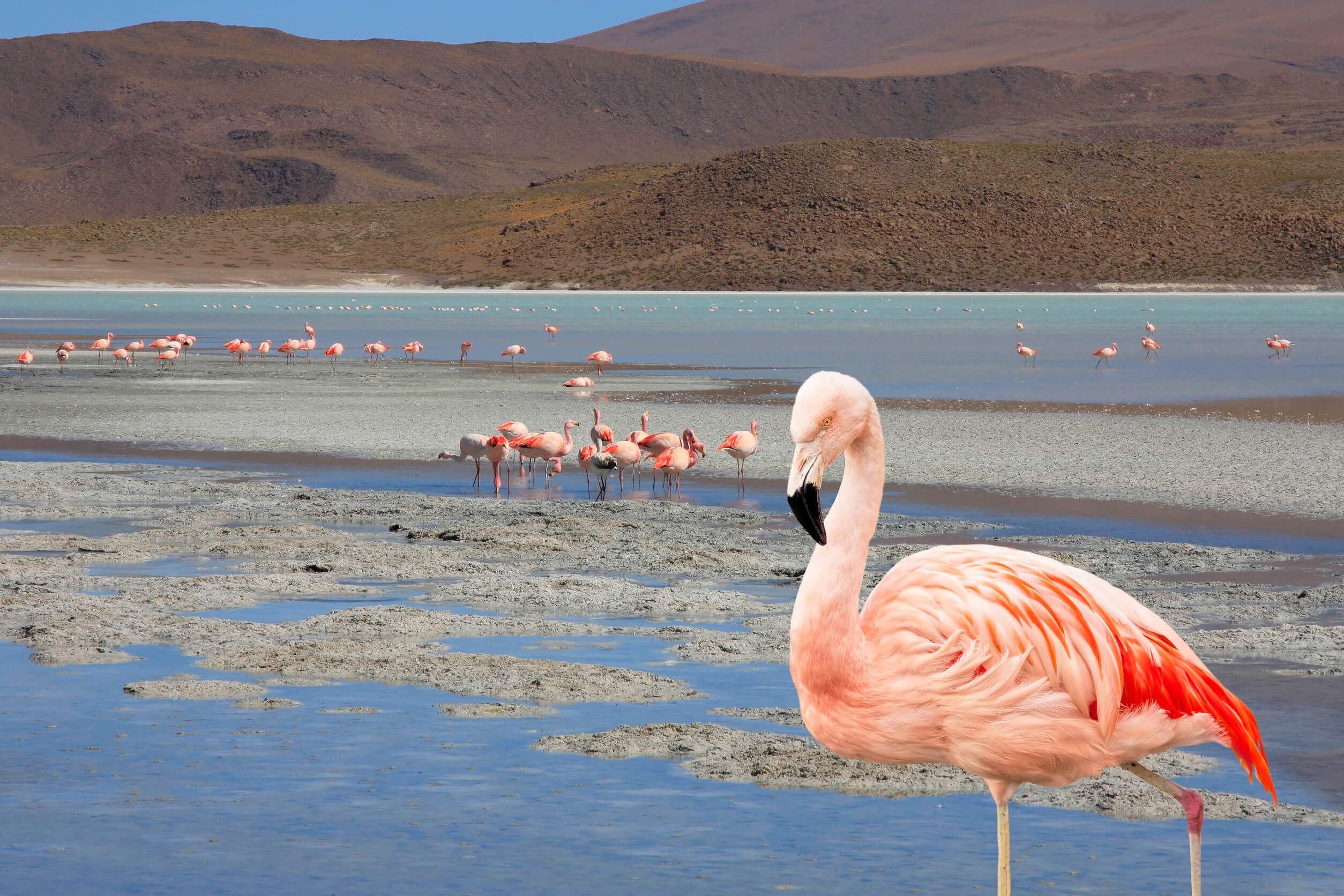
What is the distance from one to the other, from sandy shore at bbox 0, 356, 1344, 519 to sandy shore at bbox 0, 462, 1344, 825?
302 cm

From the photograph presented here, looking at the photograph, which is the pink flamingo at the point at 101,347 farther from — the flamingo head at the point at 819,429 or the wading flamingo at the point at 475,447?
the flamingo head at the point at 819,429

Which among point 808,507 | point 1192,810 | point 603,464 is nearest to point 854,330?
point 603,464

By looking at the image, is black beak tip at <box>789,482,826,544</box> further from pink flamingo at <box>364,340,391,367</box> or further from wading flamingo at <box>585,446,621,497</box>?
pink flamingo at <box>364,340,391,367</box>

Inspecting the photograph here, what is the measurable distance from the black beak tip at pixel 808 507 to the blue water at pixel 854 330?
19730 mm

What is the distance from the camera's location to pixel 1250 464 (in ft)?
48.3

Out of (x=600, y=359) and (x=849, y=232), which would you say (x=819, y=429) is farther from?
(x=849, y=232)

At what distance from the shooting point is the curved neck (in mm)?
3967

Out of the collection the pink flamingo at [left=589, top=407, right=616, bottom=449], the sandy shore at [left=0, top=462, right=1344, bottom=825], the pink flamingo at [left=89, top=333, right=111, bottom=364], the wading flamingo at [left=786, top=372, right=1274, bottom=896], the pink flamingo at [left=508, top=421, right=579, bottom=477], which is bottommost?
the sandy shore at [left=0, top=462, right=1344, bottom=825]

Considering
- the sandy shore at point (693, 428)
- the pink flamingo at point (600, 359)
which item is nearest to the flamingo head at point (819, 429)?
the sandy shore at point (693, 428)

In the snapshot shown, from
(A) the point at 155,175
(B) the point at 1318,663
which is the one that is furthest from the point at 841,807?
(A) the point at 155,175

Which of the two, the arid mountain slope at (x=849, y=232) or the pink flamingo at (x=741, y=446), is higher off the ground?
the arid mountain slope at (x=849, y=232)

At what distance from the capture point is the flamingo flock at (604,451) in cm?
1404

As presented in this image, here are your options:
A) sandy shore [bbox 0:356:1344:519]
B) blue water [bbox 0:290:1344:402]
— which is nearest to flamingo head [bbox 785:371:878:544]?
sandy shore [bbox 0:356:1344:519]

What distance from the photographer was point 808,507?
12.0ft
